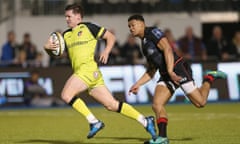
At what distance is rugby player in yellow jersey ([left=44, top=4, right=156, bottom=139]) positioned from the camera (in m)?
11.8

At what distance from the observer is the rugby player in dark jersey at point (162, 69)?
38.6ft

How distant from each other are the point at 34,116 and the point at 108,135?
611 centimetres

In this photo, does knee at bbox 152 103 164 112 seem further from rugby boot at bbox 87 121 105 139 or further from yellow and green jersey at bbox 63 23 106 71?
yellow and green jersey at bbox 63 23 106 71

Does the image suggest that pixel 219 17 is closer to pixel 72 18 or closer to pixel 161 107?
pixel 161 107

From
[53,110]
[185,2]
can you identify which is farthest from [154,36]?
[185,2]

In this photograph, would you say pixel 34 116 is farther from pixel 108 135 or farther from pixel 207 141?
pixel 207 141

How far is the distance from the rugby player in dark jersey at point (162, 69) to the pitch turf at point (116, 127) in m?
0.63

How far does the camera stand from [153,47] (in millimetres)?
11969

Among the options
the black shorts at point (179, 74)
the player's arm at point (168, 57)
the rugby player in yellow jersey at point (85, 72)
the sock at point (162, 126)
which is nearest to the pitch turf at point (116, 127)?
the sock at point (162, 126)

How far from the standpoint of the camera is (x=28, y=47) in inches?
973

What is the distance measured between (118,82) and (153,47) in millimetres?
11424

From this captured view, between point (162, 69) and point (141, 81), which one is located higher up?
point (162, 69)

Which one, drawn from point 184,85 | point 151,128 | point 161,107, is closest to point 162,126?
point 151,128

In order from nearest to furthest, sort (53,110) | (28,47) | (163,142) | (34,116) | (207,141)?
(163,142)
(207,141)
(34,116)
(53,110)
(28,47)
